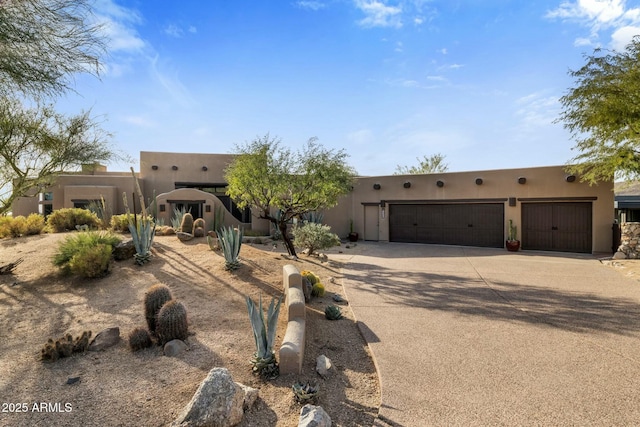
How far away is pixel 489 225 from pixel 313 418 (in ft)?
53.3

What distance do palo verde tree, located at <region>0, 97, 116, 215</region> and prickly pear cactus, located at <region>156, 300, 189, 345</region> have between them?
7.42m

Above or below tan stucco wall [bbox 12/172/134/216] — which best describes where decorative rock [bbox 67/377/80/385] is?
below

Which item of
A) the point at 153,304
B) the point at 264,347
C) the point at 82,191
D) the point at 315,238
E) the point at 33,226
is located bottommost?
the point at 264,347

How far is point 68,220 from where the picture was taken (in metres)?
14.7

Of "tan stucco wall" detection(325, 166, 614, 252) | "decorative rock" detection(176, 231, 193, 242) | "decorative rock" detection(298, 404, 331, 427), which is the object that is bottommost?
"decorative rock" detection(298, 404, 331, 427)

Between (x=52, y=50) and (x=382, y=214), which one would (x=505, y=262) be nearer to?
(x=382, y=214)

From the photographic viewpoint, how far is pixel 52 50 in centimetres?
678

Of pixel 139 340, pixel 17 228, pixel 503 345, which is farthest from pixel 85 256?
pixel 503 345

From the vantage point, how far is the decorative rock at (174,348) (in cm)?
474

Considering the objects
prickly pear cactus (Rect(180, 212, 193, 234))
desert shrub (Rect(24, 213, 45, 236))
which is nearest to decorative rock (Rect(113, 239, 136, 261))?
prickly pear cactus (Rect(180, 212, 193, 234))

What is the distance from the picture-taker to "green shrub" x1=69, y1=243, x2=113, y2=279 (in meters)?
8.43

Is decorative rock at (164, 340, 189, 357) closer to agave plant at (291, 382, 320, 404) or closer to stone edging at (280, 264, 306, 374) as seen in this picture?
stone edging at (280, 264, 306, 374)

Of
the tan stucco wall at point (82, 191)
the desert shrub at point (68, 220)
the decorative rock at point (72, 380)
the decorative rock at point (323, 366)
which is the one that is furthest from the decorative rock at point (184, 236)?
the tan stucco wall at point (82, 191)

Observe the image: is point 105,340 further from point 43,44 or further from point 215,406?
point 43,44
